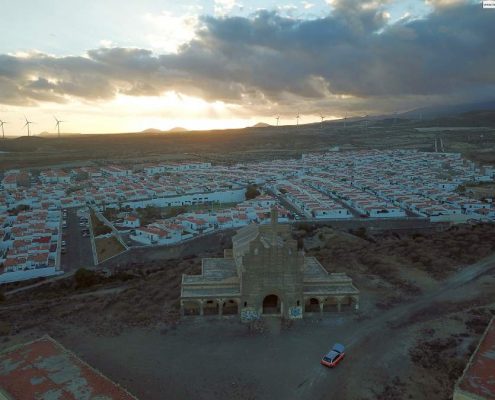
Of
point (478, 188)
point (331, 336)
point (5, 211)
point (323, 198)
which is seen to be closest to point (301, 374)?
point (331, 336)

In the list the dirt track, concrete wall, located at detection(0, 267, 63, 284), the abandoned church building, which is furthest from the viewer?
concrete wall, located at detection(0, 267, 63, 284)

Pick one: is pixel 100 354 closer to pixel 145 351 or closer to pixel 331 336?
pixel 145 351

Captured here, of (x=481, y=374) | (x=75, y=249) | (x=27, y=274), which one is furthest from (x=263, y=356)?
(x=75, y=249)

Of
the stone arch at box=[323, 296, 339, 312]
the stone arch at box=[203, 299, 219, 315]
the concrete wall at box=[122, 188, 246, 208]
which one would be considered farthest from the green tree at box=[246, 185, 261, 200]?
the stone arch at box=[203, 299, 219, 315]

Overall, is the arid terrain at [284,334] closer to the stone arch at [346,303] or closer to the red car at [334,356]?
the red car at [334,356]

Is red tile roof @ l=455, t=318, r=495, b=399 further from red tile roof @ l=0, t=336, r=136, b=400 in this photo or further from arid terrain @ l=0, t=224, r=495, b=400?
red tile roof @ l=0, t=336, r=136, b=400

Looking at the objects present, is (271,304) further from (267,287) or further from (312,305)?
(312,305)
